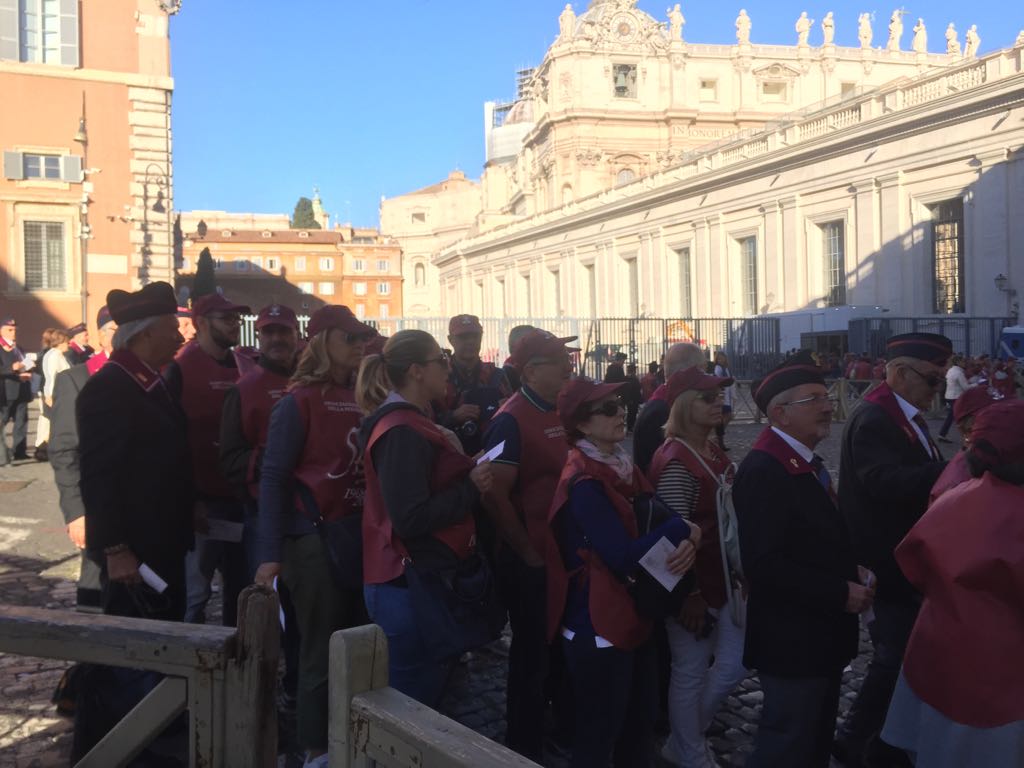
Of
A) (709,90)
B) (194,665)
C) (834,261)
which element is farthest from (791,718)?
(709,90)

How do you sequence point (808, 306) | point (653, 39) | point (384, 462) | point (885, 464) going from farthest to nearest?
point (653, 39)
point (808, 306)
point (885, 464)
point (384, 462)

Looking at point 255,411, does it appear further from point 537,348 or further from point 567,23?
point 567,23

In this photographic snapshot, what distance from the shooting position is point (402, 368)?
3770mm

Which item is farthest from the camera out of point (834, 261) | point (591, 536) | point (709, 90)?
point (709, 90)

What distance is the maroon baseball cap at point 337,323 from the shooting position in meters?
4.31

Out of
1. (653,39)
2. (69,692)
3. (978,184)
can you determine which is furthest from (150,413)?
(653,39)

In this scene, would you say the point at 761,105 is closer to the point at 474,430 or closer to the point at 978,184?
the point at 978,184

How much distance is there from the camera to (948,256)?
1272 inches

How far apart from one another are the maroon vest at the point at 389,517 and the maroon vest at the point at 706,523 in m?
1.07

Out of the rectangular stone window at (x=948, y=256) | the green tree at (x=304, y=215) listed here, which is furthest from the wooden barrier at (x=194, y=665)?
the green tree at (x=304, y=215)

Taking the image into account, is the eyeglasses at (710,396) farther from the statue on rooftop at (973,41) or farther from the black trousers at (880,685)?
the statue on rooftop at (973,41)

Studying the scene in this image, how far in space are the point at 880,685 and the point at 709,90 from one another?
62538mm

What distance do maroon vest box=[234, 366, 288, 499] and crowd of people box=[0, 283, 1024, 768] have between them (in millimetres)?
11

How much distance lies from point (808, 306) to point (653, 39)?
3181cm
